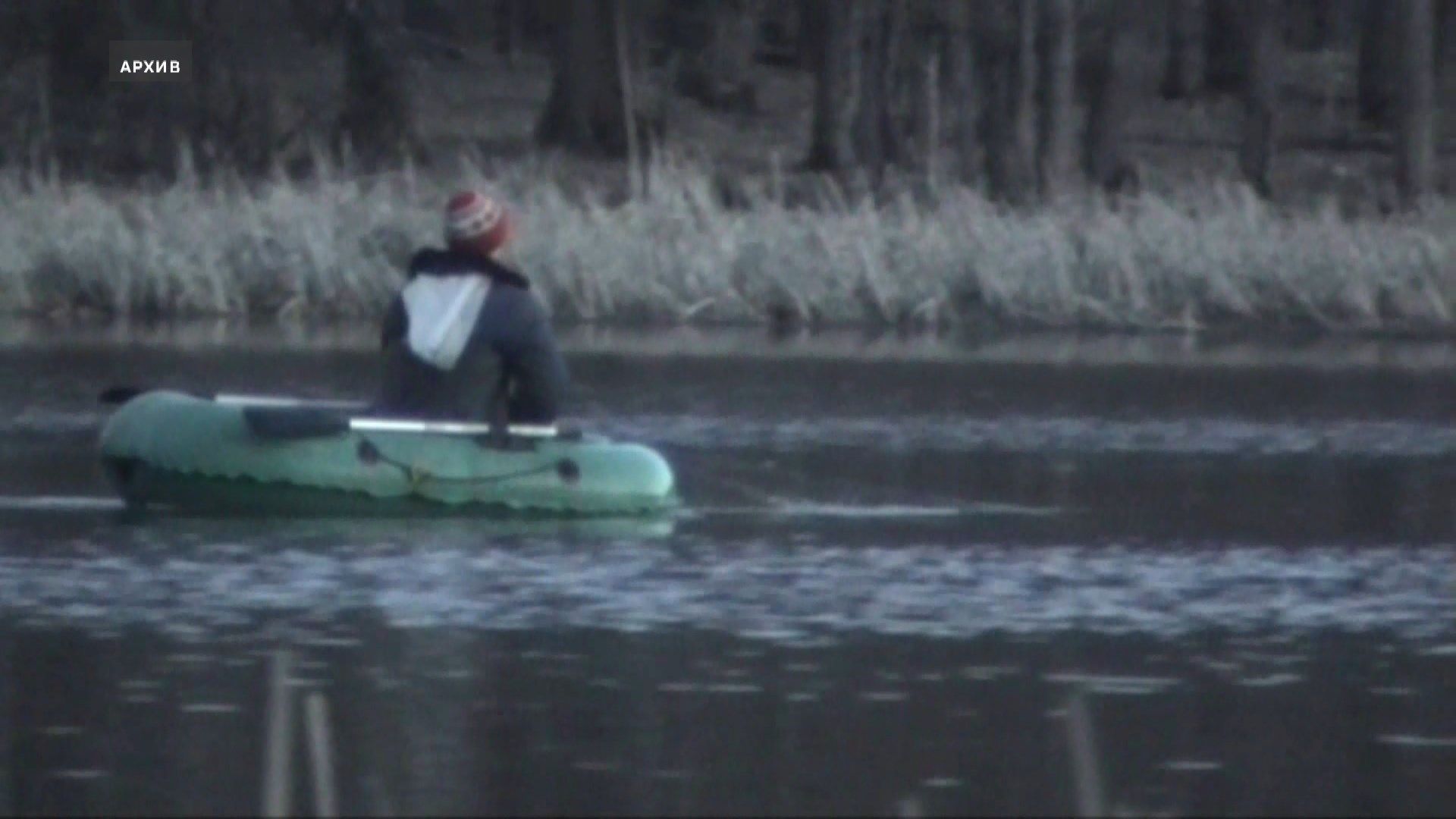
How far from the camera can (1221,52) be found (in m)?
64.9

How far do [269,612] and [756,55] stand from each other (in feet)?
181

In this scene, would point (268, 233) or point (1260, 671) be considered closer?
point (1260, 671)

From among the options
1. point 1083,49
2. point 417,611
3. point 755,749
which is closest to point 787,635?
point 417,611

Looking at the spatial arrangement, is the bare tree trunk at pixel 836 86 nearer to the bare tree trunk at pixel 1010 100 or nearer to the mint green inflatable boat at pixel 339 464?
the bare tree trunk at pixel 1010 100

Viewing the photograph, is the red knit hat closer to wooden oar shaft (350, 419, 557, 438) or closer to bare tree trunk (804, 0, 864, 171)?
wooden oar shaft (350, 419, 557, 438)

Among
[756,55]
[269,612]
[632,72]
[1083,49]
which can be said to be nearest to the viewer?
[269,612]

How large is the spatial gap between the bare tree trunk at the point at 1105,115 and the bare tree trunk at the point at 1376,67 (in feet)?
16.6

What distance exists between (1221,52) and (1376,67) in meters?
7.25

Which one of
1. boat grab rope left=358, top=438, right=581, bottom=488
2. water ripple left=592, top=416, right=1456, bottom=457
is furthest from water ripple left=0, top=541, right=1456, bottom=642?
water ripple left=592, top=416, right=1456, bottom=457

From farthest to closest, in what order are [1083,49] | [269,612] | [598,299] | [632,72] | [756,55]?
[756,55], [632,72], [1083,49], [598,299], [269,612]

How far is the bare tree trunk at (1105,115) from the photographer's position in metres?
50.6

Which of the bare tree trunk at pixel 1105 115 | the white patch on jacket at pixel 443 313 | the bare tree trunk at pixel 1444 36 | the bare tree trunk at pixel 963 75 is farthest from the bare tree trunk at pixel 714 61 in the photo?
the white patch on jacket at pixel 443 313

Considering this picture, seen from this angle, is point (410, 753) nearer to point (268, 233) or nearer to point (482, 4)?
point (268, 233)

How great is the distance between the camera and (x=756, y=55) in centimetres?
6881
